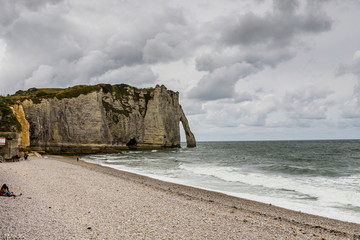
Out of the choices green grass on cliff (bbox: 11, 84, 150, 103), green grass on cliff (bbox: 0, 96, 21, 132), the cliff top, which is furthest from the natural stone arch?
green grass on cliff (bbox: 0, 96, 21, 132)

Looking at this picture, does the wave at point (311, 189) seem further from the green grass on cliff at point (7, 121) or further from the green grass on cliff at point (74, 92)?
the green grass on cliff at point (74, 92)

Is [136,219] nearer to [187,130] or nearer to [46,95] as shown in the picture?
[46,95]

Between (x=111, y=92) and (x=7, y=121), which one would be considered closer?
(x=7, y=121)

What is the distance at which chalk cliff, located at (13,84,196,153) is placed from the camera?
54906 millimetres

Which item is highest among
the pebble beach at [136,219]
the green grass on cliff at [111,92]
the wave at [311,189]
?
the green grass on cliff at [111,92]

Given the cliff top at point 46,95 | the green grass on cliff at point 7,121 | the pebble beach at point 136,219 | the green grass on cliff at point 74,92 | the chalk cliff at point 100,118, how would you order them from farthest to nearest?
the green grass on cliff at point 74,92 < the chalk cliff at point 100,118 < the cliff top at point 46,95 < the green grass on cliff at point 7,121 < the pebble beach at point 136,219

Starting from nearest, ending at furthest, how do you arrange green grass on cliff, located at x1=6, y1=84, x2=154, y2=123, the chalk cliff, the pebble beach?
1. the pebble beach
2. the chalk cliff
3. green grass on cliff, located at x1=6, y1=84, x2=154, y2=123

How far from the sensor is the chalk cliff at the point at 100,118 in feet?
180

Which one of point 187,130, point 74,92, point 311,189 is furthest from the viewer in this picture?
point 187,130

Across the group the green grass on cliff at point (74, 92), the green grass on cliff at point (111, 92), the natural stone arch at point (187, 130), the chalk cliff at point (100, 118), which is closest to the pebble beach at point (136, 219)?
the chalk cliff at point (100, 118)

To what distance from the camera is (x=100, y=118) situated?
64.6 m

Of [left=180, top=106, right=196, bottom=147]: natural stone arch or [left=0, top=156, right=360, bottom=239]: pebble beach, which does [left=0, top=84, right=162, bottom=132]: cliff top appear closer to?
[left=180, top=106, right=196, bottom=147]: natural stone arch

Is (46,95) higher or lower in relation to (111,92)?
lower

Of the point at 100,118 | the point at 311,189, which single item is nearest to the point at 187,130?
the point at 100,118
